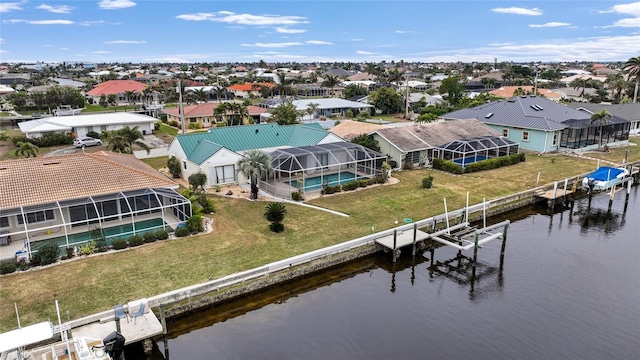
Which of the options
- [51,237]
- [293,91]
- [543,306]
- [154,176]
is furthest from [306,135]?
[293,91]

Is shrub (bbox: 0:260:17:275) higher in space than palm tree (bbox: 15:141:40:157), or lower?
lower

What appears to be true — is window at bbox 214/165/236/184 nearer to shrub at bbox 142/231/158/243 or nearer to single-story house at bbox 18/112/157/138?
shrub at bbox 142/231/158/243

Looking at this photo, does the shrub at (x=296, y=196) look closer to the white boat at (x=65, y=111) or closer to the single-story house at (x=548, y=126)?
the single-story house at (x=548, y=126)

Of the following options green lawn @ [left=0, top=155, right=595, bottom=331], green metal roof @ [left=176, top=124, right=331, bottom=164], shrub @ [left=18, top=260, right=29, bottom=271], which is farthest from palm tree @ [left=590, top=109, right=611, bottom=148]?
shrub @ [left=18, top=260, right=29, bottom=271]

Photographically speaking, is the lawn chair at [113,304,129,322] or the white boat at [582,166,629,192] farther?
the white boat at [582,166,629,192]

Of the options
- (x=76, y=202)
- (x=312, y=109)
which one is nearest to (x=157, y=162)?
(x=76, y=202)
